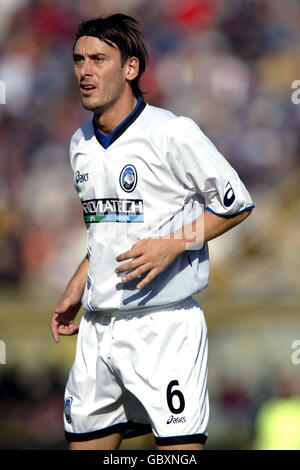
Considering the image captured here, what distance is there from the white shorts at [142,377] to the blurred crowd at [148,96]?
3615mm

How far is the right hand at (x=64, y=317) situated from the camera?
2.70m

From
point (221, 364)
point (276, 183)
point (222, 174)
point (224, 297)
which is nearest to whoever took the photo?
point (222, 174)

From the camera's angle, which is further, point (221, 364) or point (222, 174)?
point (221, 364)

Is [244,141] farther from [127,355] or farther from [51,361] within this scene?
[127,355]

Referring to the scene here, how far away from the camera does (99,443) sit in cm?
252

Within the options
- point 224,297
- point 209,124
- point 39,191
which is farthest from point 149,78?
point 224,297

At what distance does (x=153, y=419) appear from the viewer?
2.36 metres

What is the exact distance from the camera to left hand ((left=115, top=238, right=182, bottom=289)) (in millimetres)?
2266

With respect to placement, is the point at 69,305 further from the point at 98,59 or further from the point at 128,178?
the point at 98,59

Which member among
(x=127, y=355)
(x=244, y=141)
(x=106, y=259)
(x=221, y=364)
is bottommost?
(x=221, y=364)

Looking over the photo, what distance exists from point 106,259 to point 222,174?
0.47m

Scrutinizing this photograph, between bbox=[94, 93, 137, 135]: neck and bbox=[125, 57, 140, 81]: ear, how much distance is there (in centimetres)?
7

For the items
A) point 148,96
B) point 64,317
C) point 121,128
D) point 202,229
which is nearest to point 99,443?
point 64,317

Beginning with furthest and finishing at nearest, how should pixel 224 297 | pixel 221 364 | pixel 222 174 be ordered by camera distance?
pixel 224 297 → pixel 221 364 → pixel 222 174
